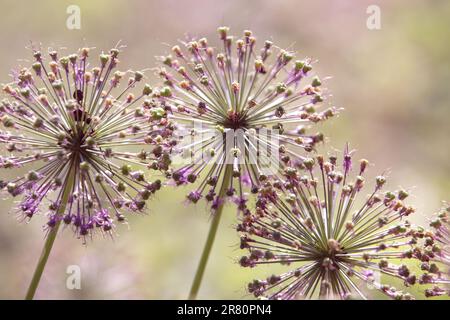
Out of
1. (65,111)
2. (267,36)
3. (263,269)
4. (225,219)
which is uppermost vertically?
(267,36)

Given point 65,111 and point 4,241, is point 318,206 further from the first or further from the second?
point 4,241

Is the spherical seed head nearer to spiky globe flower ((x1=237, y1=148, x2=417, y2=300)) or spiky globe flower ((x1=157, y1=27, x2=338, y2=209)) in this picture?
spiky globe flower ((x1=237, y1=148, x2=417, y2=300))

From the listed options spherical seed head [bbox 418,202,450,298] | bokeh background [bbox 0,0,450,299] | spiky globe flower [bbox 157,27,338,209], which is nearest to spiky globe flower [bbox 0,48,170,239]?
spiky globe flower [bbox 157,27,338,209]

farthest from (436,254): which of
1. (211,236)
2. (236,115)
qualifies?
(236,115)
